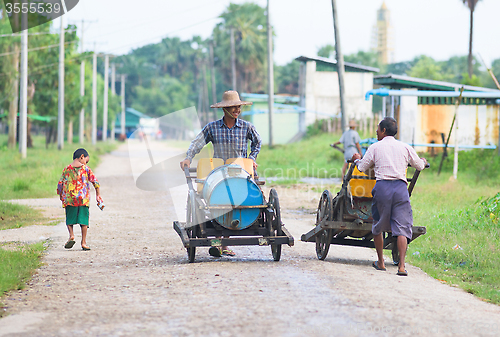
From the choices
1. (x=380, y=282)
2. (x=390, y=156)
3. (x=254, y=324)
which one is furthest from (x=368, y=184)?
(x=254, y=324)

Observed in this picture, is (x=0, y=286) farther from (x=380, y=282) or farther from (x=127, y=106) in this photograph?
(x=127, y=106)

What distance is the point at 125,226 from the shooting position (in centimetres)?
1156

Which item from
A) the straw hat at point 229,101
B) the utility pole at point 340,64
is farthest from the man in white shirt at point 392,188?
the utility pole at point 340,64

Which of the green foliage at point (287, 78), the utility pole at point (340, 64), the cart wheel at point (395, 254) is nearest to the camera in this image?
the cart wheel at point (395, 254)

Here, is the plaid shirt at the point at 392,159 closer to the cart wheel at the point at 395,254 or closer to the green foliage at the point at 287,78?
the cart wheel at the point at 395,254

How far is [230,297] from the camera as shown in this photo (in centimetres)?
577

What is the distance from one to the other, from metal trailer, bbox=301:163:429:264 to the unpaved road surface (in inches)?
11.5

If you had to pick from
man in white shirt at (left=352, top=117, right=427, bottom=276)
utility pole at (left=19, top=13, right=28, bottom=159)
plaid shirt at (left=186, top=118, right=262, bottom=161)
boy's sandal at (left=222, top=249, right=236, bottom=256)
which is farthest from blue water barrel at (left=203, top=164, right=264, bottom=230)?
utility pole at (left=19, top=13, right=28, bottom=159)

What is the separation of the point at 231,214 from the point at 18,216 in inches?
279

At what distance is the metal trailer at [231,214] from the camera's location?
24.2 feet

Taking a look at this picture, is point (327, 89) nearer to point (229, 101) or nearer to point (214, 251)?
point (229, 101)

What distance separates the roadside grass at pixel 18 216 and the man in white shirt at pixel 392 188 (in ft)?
23.6

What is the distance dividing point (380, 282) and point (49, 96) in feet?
130

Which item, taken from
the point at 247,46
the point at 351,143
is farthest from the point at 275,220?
the point at 247,46
